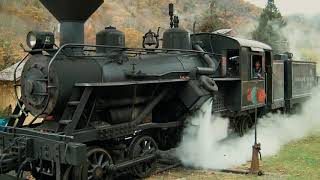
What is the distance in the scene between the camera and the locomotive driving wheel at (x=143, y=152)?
6.96 metres

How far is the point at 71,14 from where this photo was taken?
6.47 meters

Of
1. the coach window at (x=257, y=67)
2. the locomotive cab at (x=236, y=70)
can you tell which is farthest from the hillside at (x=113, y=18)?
the coach window at (x=257, y=67)

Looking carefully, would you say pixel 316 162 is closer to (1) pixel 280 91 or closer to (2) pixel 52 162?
(1) pixel 280 91

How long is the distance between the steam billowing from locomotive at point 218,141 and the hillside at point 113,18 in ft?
30.6

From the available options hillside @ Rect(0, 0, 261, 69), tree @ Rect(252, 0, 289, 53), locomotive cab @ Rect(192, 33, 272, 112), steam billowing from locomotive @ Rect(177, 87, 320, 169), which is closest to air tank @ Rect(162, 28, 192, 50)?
locomotive cab @ Rect(192, 33, 272, 112)

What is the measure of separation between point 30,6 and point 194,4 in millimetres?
31092

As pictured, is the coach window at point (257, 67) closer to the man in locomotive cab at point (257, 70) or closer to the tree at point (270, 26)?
the man in locomotive cab at point (257, 70)

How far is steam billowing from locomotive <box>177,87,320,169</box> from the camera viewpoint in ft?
27.2

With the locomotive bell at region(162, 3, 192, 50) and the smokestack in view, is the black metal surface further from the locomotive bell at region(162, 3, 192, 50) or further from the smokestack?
the locomotive bell at region(162, 3, 192, 50)

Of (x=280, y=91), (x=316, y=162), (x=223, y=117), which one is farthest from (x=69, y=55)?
(x=280, y=91)

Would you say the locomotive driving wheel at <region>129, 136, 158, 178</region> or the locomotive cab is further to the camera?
the locomotive cab

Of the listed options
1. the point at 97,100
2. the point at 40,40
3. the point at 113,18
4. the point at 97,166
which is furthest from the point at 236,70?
the point at 113,18

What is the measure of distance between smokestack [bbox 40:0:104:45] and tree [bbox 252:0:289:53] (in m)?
28.1

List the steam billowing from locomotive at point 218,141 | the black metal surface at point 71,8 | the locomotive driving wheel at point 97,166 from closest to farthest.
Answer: the locomotive driving wheel at point 97,166, the black metal surface at point 71,8, the steam billowing from locomotive at point 218,141
